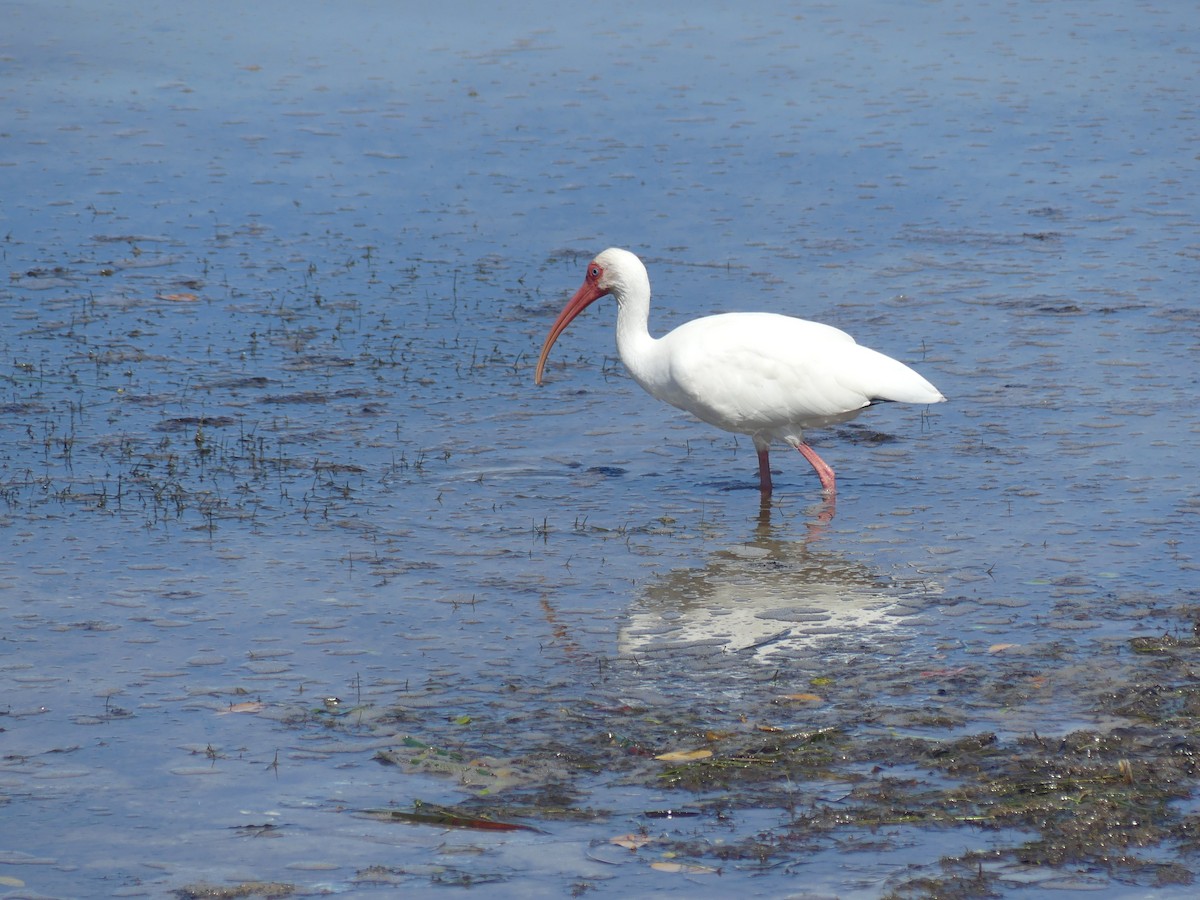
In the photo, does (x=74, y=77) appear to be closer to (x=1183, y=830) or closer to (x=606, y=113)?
(x=606, y=113)

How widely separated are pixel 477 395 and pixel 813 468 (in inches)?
83.7

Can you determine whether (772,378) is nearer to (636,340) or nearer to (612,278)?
(636,340)

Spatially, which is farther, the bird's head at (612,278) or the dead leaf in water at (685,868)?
the bird's head at (612,278)

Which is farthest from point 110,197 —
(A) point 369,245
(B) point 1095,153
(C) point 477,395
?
(B) point 1095,153

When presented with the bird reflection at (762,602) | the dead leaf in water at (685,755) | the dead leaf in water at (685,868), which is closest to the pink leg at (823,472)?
the bird reflection at (762,602)

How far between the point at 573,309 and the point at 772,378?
1667 mm

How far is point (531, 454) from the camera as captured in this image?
9070mm

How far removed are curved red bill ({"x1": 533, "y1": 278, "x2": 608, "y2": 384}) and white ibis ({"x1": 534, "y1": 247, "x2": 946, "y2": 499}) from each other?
792mm

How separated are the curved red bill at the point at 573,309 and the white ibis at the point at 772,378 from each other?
31.2 inches

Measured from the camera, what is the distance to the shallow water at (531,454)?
532cm

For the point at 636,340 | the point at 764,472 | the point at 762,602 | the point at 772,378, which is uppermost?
the point at 636,340

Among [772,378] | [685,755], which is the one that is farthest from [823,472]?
[685,755]

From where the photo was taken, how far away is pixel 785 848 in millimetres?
4793

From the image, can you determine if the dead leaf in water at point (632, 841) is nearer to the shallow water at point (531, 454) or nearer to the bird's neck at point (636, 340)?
the shallow water at point (531, 454)
